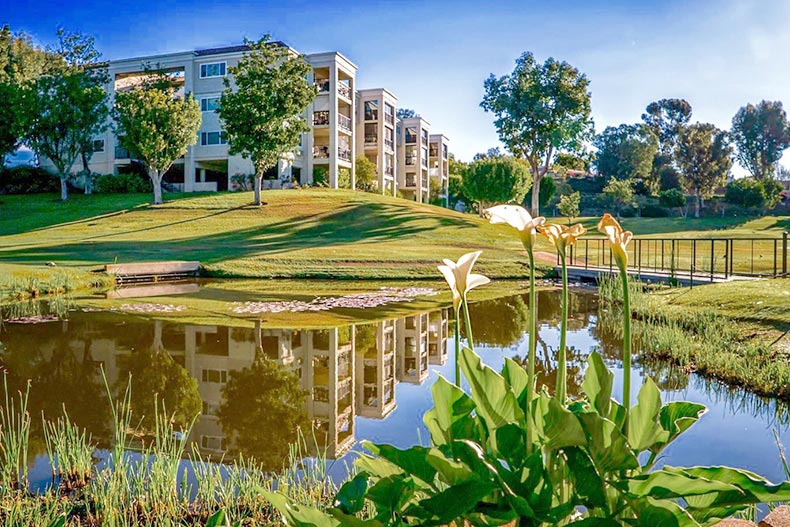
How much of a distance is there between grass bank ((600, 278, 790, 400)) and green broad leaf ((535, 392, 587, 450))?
5.74 metres

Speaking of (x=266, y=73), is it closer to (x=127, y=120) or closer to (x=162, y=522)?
(x=127, y=120)

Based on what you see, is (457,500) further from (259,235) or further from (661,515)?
(259,235)

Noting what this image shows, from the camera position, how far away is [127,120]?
3616 cm

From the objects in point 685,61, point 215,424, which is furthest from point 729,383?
point 685,61

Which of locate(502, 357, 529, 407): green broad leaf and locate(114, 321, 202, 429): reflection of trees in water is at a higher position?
locate(502, 357, 529, 407): green broad leaf

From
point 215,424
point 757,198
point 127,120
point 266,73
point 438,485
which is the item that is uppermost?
point 266,73

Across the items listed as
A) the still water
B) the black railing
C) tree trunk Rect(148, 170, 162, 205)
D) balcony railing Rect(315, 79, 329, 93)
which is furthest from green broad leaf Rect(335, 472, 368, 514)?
balcony railing Rect(315, 79, 329, 93)

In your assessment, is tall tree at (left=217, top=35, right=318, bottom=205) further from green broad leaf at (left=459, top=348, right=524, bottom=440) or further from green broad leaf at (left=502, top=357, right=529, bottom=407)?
green broad leaf at (left=459, top=348, right=524, bottom=440)

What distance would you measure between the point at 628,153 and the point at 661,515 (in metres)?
70.4

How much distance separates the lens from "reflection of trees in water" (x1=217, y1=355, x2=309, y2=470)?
5.08 meters

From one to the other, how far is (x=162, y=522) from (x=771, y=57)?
14.8m

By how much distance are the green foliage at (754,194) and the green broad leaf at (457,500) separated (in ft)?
191

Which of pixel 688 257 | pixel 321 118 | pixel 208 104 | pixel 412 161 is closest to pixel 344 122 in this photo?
pixel 321 118

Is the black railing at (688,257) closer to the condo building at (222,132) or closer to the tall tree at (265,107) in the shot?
the tall tree at (265,107)
